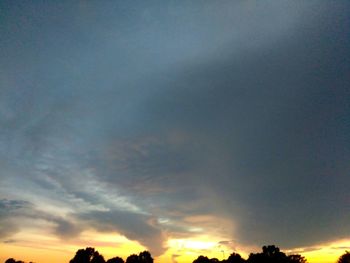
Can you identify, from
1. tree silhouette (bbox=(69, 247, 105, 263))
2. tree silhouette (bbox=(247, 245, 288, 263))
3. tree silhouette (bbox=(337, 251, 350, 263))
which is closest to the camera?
tree silhouette (bbox=(337, 251, 350, 263))

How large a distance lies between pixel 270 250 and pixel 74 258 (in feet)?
346

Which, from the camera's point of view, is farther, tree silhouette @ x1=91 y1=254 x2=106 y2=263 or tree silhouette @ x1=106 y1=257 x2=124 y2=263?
tree silhouette @ x1=106 y1=257 x2=124 y2=263

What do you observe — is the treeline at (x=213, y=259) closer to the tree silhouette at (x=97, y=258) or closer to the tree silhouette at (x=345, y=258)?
the tree silhouette at (x=97, y=258)

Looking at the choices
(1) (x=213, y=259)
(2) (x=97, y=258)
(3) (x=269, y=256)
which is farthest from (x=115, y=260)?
(3) (x=269, y=256)

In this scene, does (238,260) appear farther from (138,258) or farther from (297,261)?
(138,258)

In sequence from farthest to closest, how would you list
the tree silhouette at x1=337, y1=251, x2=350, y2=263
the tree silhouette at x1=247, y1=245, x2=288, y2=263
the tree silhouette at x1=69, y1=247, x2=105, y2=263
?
the tree silhouette at x1=69, y1=247, x2=105, y2=263 < the tree silhouette at x1=247, y1=245, x2=288, y2=263 < the tree silhouette at x1=337, y1=251, x2=350, y2=263

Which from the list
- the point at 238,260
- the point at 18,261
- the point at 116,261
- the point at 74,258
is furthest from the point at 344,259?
the point at 18,261

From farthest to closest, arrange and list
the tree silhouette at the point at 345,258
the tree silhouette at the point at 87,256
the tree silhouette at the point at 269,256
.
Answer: the tree silhouette at the point at 87,256, the tree silhouette at the point at 269,256, the tree silhouette at the point at 345,258

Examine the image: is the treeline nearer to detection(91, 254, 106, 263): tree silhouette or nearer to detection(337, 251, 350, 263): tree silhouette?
detection(91, 254, 106, 263): tree silhouette

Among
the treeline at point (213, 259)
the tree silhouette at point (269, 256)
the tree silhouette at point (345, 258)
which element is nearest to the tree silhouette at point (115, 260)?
the treeline at point (213, 259)

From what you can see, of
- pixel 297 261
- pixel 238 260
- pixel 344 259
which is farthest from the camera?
pixel 238 260

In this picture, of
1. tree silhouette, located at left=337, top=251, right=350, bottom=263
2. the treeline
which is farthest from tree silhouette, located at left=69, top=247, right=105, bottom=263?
tree silhouette, located at left=337, top=251, right=350, bottom=263

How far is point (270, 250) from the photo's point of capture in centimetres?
13700

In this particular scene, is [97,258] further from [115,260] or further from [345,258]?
[345,258]
